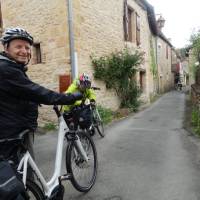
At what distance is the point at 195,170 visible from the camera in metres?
5.10

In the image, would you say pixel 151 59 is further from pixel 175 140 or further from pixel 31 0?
pixel 175 140

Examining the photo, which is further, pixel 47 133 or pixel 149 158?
pixel 47 133

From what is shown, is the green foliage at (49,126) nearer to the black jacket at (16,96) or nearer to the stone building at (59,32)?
the stone building at (59,32)

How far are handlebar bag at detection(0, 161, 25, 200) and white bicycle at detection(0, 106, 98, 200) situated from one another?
0.25m

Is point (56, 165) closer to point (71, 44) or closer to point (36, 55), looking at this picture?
point (71, 44)

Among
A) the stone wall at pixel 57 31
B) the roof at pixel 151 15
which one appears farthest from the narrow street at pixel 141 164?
the roof at pixel 151 15

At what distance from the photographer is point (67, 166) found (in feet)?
12.2

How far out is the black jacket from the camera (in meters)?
2.77

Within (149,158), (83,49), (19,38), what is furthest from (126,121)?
(19,38)

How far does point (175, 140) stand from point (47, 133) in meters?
3.65

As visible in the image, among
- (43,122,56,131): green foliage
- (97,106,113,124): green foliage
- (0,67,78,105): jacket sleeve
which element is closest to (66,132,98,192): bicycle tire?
(0,67,78,105): jacket sleeve

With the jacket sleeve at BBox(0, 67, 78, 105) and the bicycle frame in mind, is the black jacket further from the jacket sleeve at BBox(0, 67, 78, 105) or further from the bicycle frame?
the bicycle frame

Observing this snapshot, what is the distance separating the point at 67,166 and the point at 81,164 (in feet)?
1.40

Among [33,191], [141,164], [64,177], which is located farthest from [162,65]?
[33,191]
